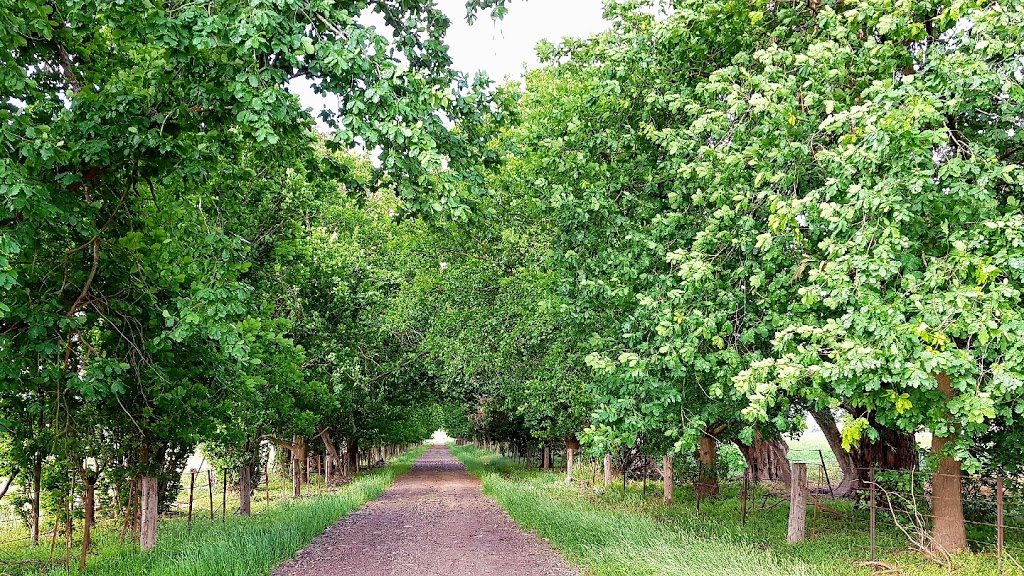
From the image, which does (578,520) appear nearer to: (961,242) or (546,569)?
(546,569)

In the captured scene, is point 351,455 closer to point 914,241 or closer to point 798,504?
point 798,504

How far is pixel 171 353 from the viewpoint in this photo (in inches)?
354

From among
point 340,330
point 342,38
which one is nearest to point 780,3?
point 342,38

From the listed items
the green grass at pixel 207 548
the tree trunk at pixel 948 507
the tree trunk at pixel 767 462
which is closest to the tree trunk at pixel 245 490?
the green grass at pixel 207 548

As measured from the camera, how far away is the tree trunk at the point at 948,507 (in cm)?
933

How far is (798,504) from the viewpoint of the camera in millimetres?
11188

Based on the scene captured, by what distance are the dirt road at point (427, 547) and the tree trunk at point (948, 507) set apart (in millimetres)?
5159

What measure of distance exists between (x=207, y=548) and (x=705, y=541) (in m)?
7.48

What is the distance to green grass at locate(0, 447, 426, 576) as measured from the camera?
9.31 metres

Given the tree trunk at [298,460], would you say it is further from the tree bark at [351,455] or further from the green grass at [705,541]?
the tree bark at [351,455]

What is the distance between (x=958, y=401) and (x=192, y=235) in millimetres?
8041

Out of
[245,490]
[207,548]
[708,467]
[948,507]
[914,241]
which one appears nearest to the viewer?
[914,241]

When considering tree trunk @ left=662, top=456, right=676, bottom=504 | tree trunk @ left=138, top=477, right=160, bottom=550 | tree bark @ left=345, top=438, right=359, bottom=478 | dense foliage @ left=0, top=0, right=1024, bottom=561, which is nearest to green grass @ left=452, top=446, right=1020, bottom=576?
tree trunk @ left=662, top=456, right=676, bottom=504

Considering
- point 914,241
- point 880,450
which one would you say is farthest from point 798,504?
point 914,241
